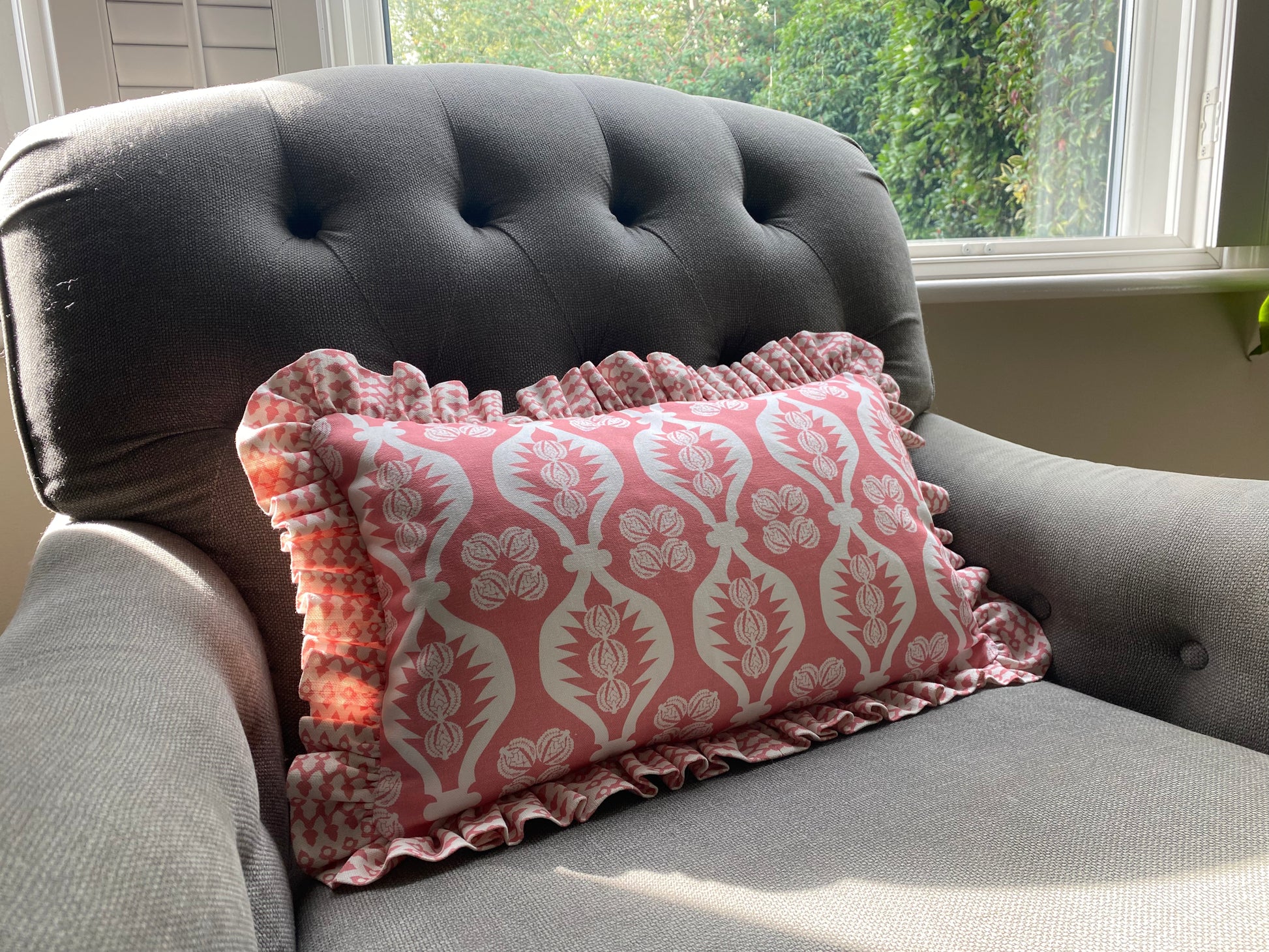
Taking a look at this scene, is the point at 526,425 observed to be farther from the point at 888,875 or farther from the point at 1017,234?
the point at 1017,234

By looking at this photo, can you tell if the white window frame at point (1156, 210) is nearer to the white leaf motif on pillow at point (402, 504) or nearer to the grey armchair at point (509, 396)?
the grey armchair at point (509, 396)

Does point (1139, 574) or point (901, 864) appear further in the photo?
point (1139, 574)

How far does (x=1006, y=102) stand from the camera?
1.61 m

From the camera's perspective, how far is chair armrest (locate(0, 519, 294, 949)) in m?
0.36

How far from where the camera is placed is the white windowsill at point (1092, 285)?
1499 mm

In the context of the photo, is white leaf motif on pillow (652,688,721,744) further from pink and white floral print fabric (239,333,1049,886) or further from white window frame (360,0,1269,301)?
white window frame (360,0,1269,301)

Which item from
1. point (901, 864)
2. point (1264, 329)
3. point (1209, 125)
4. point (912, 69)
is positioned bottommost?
point (901, 864)

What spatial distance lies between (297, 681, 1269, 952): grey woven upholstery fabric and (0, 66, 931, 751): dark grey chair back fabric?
0.99ft

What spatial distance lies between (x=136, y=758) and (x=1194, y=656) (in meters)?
0.78

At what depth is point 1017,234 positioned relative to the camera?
5.41 ft

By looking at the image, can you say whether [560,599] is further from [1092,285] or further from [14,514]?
[1092,285]

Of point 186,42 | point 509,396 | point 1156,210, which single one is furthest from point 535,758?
point 1156,210

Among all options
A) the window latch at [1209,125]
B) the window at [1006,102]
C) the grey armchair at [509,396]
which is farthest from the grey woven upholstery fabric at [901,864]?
the window latch at [1209,125]

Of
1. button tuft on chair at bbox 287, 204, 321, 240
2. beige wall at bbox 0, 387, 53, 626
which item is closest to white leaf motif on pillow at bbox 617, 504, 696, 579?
button tuft on chair at bbox 287, 204, 321, 240
